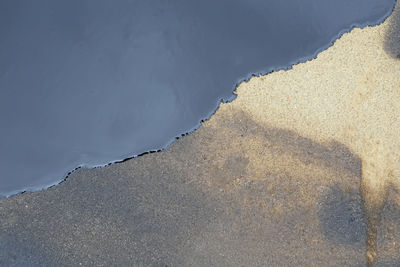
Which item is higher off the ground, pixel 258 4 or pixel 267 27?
pixel 258 4

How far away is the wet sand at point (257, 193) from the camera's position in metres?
1.82

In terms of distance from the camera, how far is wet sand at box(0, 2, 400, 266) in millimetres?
1815

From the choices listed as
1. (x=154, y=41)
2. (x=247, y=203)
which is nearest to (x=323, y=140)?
(x=247, y=203)

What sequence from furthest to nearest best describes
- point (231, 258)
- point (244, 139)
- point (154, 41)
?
point (154, 41)
point (244, 139)
point (231, 258)

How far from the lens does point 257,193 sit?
1.87 m

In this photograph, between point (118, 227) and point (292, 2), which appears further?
point (292, 2)

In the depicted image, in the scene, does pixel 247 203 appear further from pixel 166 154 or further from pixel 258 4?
pixel 258 4

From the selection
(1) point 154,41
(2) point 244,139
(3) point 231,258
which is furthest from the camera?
(1) point 154,41

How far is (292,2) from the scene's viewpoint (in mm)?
2123

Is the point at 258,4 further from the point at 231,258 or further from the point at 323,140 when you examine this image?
the point at 231,258

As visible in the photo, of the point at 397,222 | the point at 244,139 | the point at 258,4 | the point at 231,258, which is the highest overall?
the point at 258,4

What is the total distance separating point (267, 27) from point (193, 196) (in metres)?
1.03

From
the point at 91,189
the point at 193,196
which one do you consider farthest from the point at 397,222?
the point at 91,189

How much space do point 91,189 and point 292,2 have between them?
1516 mm
